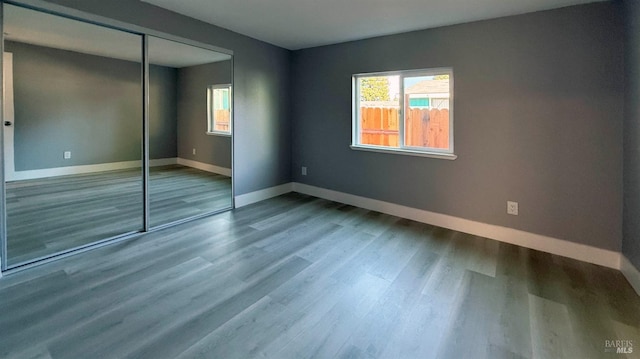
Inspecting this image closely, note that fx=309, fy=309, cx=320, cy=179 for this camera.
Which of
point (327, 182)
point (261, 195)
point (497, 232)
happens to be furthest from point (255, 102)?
point (497, 232)

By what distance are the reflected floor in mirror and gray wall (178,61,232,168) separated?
10.1 inches

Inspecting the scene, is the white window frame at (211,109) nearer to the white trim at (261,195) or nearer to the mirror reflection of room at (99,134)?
the mirror reflection of room at (99,134)

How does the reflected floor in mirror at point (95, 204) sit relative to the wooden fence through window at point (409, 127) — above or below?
below

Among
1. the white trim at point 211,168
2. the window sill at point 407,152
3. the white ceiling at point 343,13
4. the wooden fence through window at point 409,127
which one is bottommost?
the white trim at point 211,168

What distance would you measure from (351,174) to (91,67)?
3.38m

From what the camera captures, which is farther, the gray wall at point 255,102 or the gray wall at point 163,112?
the gray wall at point 255,102

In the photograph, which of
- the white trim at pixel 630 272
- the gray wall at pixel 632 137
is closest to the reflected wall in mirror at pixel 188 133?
the gray wall at pixel 632 137

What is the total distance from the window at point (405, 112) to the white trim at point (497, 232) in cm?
73

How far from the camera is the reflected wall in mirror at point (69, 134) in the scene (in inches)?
109

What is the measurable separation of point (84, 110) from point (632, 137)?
5.24 m

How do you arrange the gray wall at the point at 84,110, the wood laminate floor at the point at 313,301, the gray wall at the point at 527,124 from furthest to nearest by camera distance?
the gray wall at the point at 84,110, the gray wall at the point at 527,124, the wood laminate floor at the point at 313,301

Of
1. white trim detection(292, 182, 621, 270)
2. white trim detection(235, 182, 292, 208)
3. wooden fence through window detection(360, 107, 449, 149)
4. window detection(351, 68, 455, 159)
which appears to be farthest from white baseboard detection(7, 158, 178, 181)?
wooden fence through window detection(360, 107, 449, 149)

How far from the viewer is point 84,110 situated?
354cm

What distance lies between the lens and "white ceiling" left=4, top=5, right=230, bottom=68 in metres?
2.52
